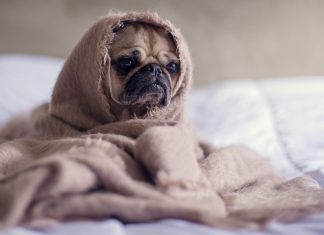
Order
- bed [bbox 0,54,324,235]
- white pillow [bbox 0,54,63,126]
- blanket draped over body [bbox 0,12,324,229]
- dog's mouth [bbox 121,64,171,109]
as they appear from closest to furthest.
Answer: blanket draped over body [bbox 0,12,324,229], dog's mouth [bbox 121,64,171,109], bed [bbox 0,54,324,235], white pillow [bbox 0,54,63,126]

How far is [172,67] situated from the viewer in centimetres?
115

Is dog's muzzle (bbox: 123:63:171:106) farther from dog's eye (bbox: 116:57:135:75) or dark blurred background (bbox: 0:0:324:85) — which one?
dark blurred background (bbox: 0:0:324:85)

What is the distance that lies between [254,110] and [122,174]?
105 centimetres

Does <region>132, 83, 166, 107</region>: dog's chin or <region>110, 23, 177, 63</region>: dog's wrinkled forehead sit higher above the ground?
<region>110, 23, 177, 63</region>: dog's wrinkled forehead

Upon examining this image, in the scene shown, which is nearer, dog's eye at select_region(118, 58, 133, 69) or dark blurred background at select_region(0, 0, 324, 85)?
dog's eye at select_region(118, 58, 133, 69)

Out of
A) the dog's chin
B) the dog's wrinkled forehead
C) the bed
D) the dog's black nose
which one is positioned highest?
the dog's wrinkled forehead

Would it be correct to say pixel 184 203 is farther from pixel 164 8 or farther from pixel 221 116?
pixel 164 8

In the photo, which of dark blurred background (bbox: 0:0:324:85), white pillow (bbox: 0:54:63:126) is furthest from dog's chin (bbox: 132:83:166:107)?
dark blurred background (bbox: 0:0:324:85)

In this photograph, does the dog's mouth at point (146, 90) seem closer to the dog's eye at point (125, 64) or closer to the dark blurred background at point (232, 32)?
the dog's eye at point (125, 64)

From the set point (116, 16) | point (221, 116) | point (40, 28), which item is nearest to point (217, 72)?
point (221, 116)

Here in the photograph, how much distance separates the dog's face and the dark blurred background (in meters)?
1.06

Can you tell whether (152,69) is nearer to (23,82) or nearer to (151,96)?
(151,96)

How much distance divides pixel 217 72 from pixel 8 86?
1.08 metres

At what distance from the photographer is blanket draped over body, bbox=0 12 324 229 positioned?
0.68 metres
